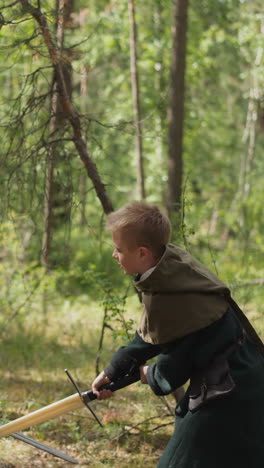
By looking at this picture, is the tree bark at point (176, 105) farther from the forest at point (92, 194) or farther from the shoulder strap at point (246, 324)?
the shoulder strap at point (246, 324)

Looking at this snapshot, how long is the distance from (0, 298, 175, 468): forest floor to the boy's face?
4.75ft

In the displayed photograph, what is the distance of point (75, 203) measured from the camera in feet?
14.5

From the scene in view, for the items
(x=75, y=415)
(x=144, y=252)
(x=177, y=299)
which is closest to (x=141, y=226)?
(x=144, y=252)

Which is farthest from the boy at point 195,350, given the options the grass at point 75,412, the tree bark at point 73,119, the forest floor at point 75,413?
the tree bark at point 73,119

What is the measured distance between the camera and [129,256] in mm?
2650

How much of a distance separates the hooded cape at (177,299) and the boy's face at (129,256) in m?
0.12

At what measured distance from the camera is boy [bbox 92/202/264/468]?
2521 mm

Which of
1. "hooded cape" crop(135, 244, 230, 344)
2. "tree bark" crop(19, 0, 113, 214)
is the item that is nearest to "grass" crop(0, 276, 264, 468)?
"tree bark" crop(19, 0, 113, 214)

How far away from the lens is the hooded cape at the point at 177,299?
8.24 feet

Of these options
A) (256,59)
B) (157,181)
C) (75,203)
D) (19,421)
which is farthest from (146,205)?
(256,59)

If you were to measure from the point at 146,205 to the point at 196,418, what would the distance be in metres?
1.04

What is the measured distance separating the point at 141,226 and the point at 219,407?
913 mm

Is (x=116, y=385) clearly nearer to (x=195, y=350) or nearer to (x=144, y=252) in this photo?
(x=195, y=350)

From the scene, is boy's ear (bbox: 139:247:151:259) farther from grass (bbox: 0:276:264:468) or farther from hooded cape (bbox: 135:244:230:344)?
grass (bbox: 0:276:264:468)
